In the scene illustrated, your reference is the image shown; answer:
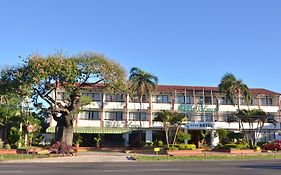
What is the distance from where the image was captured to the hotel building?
55750 millimetres

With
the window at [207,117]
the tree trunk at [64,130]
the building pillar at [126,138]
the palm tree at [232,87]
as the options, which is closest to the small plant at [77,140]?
the building pillar at [126,138]

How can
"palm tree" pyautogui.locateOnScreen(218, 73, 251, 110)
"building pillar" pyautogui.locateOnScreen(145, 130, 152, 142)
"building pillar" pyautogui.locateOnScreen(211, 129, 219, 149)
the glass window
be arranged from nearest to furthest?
1. "building pillar" pyautogui.locateOnScreen(211, 129, 219, 149)
2. "building pillar" pyautogui.locateOnScreen(145, 130, 152, 142)
3. "palm tree" pyautogui.locateOnScreen(218, 73, 251, 110)
4. the glass window

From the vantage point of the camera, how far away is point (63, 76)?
35.4 metres

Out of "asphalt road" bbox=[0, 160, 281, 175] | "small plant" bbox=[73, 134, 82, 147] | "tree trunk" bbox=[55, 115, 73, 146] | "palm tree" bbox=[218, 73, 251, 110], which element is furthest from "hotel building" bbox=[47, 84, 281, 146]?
"asphalt road" bbox=[0, 160, 281, 175]

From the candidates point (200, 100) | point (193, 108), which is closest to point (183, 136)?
point (193, 108)

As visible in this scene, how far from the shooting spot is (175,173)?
1705 centimetres

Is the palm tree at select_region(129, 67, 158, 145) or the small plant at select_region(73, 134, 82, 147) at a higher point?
the palm tree at select_region(129, 67, 158, 145)

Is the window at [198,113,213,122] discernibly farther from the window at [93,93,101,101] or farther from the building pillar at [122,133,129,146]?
the window at [93,93,101,101]

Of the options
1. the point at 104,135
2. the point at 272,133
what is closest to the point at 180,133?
the point at 104,135

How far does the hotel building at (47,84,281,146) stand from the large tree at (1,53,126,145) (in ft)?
45.0

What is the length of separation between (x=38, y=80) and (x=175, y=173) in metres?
21.4

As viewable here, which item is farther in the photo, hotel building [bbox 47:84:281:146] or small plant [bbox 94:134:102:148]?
hotel building [bbox 47:84:281:146]

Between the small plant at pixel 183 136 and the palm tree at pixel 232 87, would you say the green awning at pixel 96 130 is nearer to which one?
the small plant at pixel 183 136

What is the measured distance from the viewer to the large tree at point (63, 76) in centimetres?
3488
